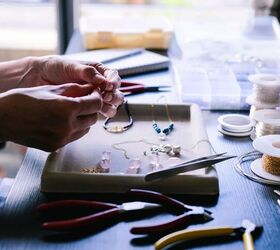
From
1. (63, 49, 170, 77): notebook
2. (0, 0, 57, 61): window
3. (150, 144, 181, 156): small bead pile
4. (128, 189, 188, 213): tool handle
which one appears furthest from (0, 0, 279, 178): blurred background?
(128, 189, 188, 213): tool handle

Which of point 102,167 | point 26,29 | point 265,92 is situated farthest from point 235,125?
point 26,29

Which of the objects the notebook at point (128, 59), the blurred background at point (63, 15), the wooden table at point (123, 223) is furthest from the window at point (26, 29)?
the wooden table at point (123, 223)

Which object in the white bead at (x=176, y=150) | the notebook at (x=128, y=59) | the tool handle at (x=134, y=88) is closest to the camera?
the white bead at (x=176, y=150)

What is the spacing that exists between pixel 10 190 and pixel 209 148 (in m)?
0.30

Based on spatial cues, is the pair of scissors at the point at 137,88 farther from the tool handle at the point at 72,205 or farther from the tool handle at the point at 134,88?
the tool handle at the point at 72,205

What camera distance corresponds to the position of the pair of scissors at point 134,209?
2.10 feet

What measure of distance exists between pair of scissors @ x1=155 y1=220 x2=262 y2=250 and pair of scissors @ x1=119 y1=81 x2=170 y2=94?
48 cm

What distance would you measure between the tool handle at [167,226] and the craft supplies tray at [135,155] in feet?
0.23

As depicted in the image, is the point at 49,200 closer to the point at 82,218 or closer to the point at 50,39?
the point at 82,218

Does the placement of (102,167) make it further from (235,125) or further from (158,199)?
(235,125)

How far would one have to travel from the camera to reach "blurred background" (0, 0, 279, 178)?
5.55 feet

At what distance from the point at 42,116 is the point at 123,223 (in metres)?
0.19

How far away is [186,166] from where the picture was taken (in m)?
0.74

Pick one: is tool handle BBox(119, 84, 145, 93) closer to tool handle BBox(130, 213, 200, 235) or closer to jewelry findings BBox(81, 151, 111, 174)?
jewelry findings BBox(81, 151, 111, 174)
